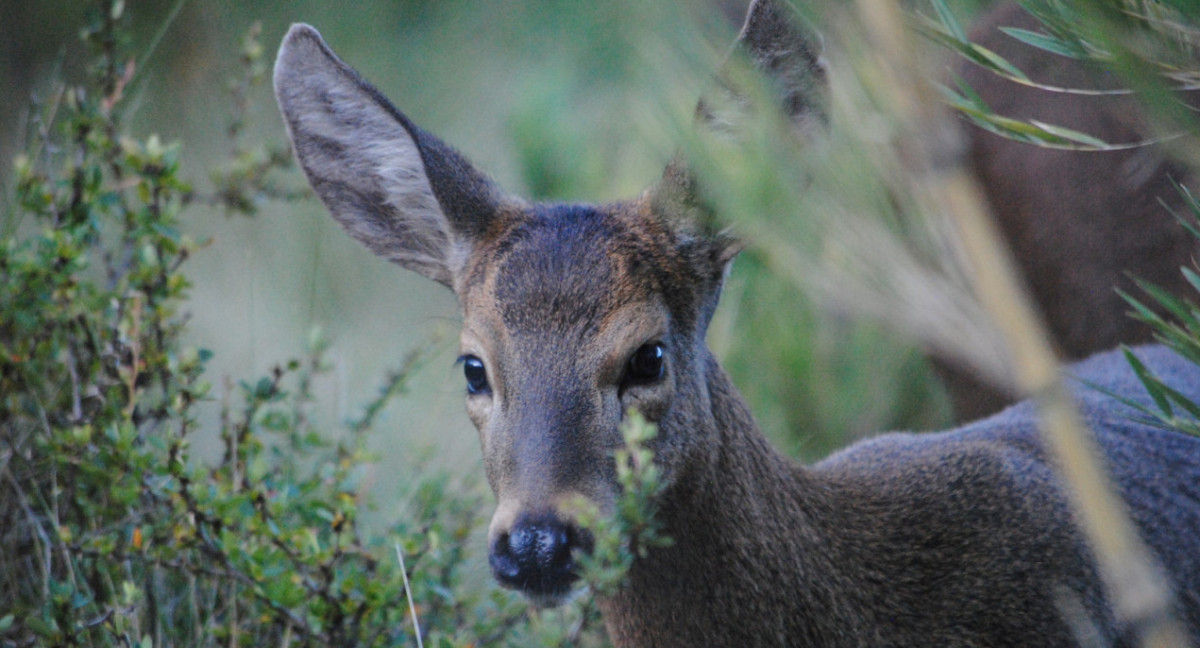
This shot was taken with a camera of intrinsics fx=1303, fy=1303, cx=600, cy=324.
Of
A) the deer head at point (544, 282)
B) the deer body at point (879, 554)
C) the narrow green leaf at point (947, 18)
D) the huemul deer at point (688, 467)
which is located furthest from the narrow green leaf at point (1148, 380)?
the deer head at point (544, 282)

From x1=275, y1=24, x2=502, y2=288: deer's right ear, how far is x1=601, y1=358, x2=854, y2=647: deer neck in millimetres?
938

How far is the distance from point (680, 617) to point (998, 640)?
0.82 metres

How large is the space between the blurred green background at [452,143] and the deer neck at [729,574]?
1.01 meters

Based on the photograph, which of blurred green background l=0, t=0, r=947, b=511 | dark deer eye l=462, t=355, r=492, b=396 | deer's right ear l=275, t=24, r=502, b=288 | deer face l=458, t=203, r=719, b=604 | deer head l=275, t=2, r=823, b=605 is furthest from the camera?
blurred green background l=0, t=0, r=947, b=511

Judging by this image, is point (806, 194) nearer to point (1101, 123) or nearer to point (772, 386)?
point (1101, 123)

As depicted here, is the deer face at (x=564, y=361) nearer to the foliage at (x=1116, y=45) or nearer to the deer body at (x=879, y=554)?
the deer body at (x=879, y=554)

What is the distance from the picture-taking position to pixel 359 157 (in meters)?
3.82

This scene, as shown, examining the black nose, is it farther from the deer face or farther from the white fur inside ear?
the white fur inside ear

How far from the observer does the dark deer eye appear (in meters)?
3.28

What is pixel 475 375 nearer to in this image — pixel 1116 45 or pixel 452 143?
pixel 1116 45

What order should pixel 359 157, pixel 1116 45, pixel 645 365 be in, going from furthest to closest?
pixel 359 157, pixel 645 365, pixel 1116 45

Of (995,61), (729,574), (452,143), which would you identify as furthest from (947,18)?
(452,143)

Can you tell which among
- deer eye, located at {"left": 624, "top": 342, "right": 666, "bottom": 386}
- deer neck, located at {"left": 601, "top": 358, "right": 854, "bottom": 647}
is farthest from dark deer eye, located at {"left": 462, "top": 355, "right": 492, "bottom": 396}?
deer neck, located at {"left": 601, "top": 358, "right": 854, "bottom": 647}

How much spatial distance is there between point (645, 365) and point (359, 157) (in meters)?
1.20
